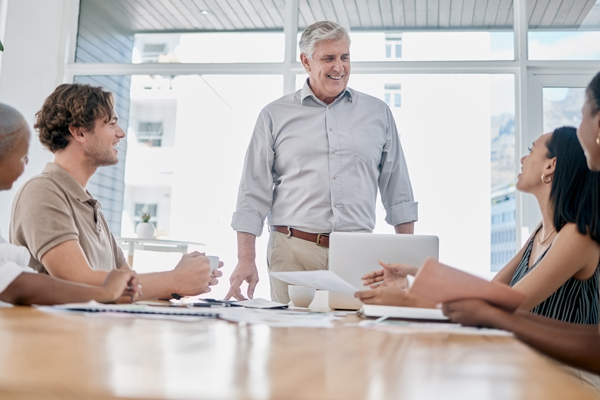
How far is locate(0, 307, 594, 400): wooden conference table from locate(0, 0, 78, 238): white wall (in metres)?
3.95

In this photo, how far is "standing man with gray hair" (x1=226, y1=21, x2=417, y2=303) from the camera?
8.16 feet

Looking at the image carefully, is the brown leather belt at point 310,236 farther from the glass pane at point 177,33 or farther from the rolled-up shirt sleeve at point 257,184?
the glass pane at point 177,33

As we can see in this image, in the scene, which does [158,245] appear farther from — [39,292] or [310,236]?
[39,292]

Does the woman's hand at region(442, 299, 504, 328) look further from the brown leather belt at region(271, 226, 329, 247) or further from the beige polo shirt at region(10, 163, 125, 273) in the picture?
the brown leather belt at region(271, 226, 329, 247)

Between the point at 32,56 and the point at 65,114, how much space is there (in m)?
3.08

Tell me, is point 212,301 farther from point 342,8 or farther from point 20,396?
point 342,8

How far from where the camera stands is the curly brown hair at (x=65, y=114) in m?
1.87

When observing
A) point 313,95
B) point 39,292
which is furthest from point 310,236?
point 39,292

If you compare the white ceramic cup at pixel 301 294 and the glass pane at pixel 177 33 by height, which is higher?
the glass pane at pixel 177 33

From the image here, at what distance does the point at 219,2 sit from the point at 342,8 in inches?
37.7

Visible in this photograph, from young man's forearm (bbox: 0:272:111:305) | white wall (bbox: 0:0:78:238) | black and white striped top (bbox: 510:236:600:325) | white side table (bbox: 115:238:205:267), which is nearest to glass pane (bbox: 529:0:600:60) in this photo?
white side table (bbox: 115:238:205:267)

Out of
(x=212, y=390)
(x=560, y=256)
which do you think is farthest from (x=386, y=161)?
(x=212, y=390)

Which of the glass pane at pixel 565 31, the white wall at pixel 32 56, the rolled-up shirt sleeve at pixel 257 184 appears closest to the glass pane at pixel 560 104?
the glass pane at pixel 565 31

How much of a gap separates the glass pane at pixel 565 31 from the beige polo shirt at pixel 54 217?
364 centimetres
